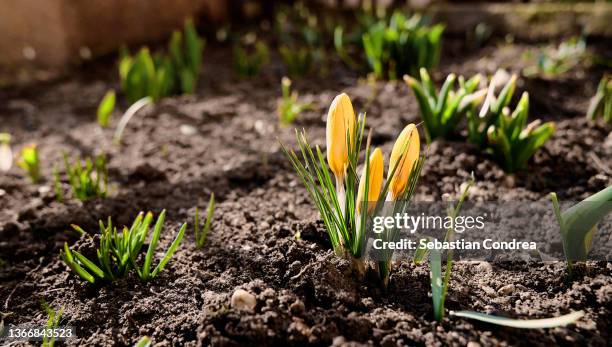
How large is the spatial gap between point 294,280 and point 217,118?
1589 millimetres

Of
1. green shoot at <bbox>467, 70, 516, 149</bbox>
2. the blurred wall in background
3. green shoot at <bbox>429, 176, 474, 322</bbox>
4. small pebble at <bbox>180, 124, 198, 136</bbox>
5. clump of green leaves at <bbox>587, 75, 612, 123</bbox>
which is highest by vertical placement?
the blurred wall in background

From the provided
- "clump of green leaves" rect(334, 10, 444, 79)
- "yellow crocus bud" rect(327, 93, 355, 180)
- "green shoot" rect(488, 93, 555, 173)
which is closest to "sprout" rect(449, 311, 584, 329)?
"yellow crocus bud" rect(327, 93, 355, 180)

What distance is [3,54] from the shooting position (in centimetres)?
387

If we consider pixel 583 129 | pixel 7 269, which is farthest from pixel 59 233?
pixel 583 129

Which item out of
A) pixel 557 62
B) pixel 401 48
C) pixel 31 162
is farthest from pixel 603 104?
pixel 31 162

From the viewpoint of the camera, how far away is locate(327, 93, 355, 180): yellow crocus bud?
127 cm

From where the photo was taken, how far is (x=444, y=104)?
209cm

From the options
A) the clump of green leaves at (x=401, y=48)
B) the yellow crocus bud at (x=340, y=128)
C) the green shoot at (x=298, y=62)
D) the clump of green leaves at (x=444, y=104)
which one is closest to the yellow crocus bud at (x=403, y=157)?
the yellow crocus bud at (x=340, y=128)

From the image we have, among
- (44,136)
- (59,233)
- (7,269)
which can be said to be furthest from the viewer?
(44,136)

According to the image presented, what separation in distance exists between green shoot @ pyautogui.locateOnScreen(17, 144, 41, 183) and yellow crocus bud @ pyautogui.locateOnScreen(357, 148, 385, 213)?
57.2 inches

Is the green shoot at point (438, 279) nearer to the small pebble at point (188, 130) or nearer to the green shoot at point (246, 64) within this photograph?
the small pebble at point (188, 130)

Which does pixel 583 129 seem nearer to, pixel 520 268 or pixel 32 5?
pixel 520 268

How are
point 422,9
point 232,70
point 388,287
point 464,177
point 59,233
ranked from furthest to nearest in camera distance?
1. point 422,9
2. point 232,70
3. point 464,177
4. point 59,233
5. point 388,287

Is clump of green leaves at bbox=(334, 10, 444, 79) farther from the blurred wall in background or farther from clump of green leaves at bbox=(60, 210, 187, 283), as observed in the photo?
the blurred wall in background
